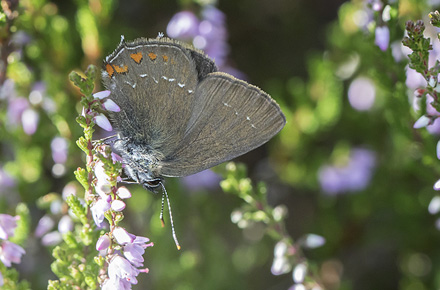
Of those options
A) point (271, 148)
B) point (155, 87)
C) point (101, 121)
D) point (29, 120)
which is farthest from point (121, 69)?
point (271, 148)

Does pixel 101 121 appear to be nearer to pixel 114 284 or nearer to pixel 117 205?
pixel 117 205

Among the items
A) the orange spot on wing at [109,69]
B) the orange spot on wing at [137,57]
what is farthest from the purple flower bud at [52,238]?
the orange spot on wing at [137,57]

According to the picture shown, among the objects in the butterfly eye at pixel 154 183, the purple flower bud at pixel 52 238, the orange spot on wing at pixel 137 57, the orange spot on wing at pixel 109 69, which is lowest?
the purple flower bud at pixel 52 238

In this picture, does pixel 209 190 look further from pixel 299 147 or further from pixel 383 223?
pixel 383 223

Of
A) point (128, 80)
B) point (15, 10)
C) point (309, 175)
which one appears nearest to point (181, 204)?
point (309, 175)

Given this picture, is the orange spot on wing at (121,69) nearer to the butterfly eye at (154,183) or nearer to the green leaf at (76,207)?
the butterfly eye at (154,183)

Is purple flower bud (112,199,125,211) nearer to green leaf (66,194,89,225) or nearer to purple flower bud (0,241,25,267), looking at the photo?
green leaf (66,194,89,225)

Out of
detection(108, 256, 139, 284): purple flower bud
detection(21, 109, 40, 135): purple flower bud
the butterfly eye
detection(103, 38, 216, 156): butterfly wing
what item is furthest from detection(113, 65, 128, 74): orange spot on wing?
detection(21, 109, 40, 135): purple flower bud
